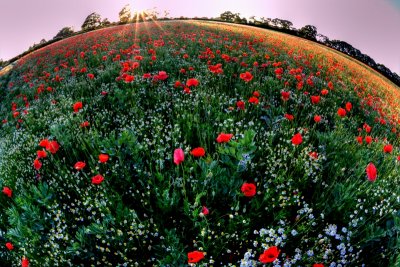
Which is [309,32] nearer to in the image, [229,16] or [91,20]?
[229,16]

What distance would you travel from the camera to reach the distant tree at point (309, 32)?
115 ft

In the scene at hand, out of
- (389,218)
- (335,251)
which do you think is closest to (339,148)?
(389,218)

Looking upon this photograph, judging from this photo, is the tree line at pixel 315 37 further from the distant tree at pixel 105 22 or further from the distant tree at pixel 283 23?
the distant tree at pixel 105 22

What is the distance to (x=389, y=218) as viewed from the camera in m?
2.92

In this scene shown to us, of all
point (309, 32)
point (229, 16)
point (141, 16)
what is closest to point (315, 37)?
point (309, 32)

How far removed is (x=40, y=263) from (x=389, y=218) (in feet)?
12.0

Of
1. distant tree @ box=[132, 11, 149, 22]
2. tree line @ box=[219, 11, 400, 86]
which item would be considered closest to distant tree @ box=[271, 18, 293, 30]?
tree line @ box=[219, 11, 400, 86]

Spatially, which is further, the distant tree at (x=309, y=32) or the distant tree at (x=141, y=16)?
the distant tree at (x=309, y=32)

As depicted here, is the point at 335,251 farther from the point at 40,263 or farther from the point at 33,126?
the point at 33,126

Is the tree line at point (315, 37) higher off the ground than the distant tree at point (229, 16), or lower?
lower

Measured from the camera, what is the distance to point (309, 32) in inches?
1433

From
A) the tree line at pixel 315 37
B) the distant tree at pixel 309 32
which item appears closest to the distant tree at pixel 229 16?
the tree line at pixel 315 37

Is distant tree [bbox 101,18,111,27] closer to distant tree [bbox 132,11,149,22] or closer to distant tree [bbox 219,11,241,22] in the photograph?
distant tree [bbox 132,11,149,22]

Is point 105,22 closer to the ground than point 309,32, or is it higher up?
higher up
